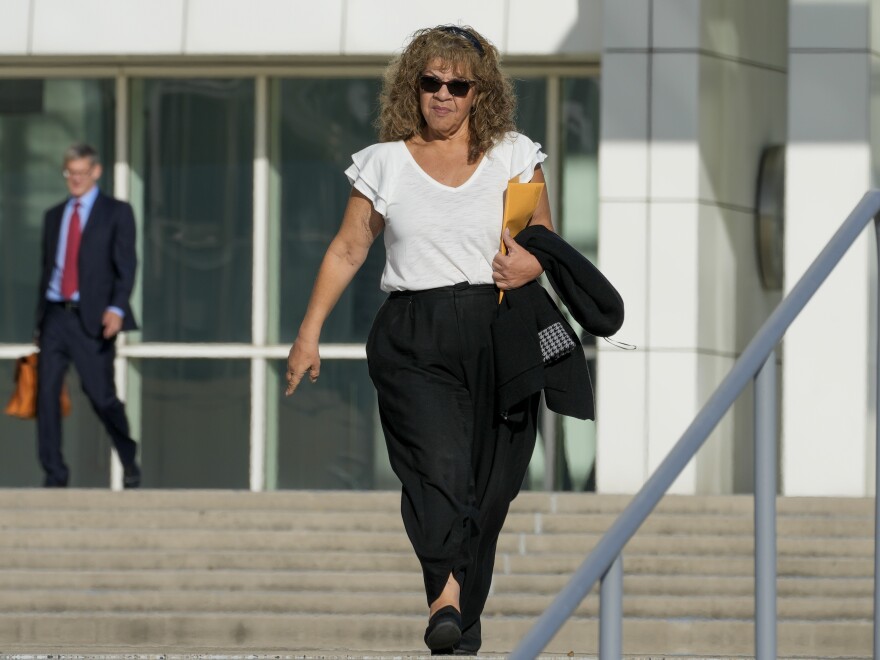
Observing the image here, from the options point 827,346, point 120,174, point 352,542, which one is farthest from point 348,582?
point 120,174

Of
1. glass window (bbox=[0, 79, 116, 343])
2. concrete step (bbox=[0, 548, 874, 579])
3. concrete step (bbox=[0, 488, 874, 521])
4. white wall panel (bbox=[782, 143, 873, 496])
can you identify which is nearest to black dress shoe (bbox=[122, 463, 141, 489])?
concrete step (bbox=[0, 488, 874, 521])

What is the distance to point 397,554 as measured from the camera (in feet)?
28.9

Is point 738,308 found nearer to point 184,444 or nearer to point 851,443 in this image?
point 851,443

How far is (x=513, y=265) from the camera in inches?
212

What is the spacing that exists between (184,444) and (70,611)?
4744 mm

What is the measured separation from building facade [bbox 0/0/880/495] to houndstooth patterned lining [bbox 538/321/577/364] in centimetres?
579

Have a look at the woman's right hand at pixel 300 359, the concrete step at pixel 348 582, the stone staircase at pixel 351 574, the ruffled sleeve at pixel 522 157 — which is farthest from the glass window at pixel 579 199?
the woman's right hand at pixel 300 359

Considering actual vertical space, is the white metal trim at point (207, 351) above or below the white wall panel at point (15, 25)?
below

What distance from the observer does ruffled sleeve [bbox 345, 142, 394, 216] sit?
5.47 meters

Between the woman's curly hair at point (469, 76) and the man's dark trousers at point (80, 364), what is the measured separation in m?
5.55

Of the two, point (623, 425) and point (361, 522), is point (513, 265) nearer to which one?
point (361, 522)

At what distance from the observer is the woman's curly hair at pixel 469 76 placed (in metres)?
5.48

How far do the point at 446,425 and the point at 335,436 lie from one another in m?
7.49

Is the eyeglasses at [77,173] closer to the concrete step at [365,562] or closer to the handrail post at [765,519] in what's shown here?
the concrete step at [365,562]
